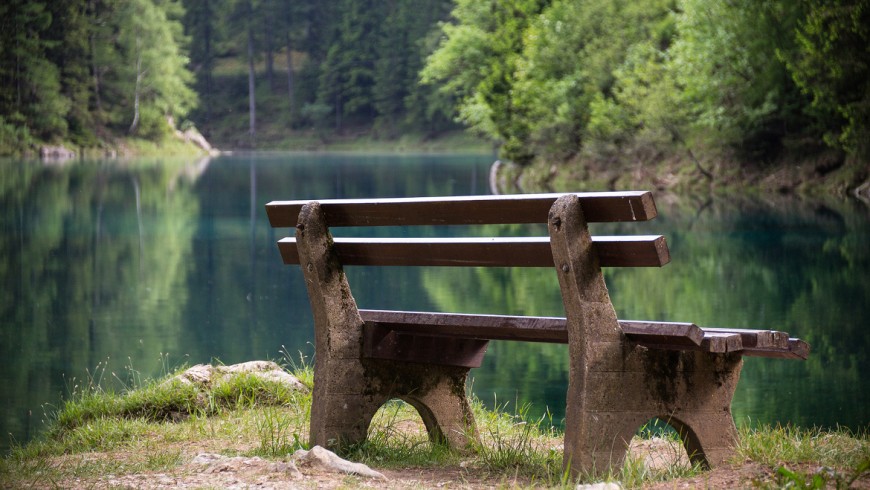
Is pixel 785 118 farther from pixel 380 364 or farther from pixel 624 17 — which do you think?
pixel 380 364

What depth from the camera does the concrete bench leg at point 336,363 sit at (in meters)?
5.27

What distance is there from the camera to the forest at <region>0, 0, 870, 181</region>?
107 ft

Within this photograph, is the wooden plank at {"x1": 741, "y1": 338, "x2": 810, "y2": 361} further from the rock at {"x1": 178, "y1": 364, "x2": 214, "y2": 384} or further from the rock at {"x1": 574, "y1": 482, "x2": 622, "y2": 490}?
the rock at {"x1": 178, "y1": 364, "x2": 214, "y2": 384}

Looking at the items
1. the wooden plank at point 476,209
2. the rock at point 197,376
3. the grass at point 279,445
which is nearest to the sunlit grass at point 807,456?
the grass at point 279,445

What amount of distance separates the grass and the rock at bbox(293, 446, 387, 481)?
0.57 feet

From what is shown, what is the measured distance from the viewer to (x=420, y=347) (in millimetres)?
5438

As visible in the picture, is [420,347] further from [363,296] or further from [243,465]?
[363,296]

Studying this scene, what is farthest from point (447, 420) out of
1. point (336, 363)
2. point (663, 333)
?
point (663, 333)

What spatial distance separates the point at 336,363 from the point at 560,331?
45.6 inches

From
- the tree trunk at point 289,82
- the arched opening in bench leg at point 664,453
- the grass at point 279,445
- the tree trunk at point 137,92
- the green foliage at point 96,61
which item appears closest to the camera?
the grass at point 279,445

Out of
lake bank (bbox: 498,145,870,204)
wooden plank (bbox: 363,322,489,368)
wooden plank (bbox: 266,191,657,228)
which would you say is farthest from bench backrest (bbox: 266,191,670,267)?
lake bank (bbox: 498,145,870,204)

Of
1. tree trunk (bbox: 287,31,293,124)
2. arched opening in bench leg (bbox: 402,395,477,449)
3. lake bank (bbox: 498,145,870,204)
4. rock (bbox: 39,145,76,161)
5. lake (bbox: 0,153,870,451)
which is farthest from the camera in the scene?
tree trunk (bbox: 287,31,293,124)

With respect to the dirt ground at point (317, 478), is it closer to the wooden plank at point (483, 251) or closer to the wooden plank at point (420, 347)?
the wooden plank at point (420, 347)

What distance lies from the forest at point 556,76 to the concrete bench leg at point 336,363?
85.4 feet
